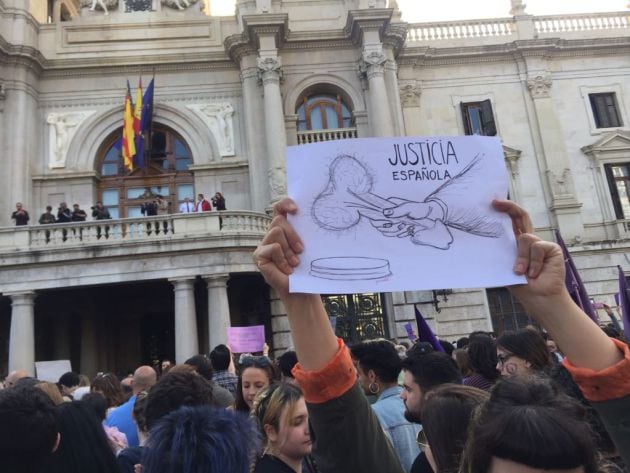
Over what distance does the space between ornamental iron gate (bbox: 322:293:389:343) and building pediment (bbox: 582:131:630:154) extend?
11603 millimetres

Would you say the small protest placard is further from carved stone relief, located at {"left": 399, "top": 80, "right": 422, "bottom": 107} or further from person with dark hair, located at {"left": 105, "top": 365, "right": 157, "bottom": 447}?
carved stone relief, located at {"left": 399, "top": 80, "right": 422, "bottom": 107}

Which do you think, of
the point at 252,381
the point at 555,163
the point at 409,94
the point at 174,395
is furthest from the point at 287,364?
the point at 555,163

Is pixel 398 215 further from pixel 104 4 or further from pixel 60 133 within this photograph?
pixel 104 4

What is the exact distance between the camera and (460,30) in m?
24.6

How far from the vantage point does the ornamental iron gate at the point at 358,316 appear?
18.6 metres

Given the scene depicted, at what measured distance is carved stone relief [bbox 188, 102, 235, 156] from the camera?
2166 centimetres

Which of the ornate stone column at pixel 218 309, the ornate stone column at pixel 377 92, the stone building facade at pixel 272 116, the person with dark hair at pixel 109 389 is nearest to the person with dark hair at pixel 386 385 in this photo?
the person with dark hair at pixel 109 389

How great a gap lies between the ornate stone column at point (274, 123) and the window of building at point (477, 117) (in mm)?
7992

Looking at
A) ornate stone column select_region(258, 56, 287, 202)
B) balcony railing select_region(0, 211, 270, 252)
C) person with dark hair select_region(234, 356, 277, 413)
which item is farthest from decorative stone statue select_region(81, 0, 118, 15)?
person with dark hair select_region(234, 356, 277, 413)

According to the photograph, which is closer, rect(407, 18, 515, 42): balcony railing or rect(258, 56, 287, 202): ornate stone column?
rect(258, 56, 287, 202): ornate stone column

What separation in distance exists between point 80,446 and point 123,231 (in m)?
14.1

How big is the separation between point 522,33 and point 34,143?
20681 mm

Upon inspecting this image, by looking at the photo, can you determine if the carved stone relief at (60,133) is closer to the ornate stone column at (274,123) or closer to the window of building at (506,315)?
the ornate stone column at (274,123)

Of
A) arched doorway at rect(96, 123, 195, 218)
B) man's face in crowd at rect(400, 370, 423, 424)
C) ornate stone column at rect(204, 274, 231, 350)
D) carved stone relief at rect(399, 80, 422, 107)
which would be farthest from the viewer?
carved stone relief at rect(399, 80, 422, 107)
